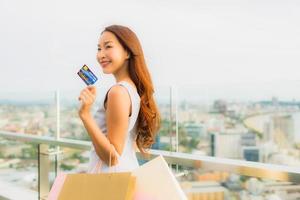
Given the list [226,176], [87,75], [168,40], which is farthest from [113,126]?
[168,40]

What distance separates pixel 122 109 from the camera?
122cm

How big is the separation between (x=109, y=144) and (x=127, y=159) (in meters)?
0.11

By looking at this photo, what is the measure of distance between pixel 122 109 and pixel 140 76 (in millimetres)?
166

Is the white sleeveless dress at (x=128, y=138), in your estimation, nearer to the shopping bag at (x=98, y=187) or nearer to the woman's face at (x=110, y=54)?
the woman's face at (x=110, y=54)

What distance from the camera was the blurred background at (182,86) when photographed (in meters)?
1.76

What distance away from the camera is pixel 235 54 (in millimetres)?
2541

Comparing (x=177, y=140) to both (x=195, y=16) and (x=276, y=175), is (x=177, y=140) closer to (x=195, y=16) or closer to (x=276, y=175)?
(x=276, y=175)

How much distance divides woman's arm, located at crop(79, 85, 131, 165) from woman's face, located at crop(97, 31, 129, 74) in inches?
3.4

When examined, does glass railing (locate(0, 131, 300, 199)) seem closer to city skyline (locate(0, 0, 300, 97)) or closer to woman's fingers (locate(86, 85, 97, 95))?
city skyline (locate(0, 0, 300, 97))

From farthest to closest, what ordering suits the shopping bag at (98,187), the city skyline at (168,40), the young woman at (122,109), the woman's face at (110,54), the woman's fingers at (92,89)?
the city skyline at (168,40) → the woman's face at (110,54) → the young woman at (122,109) → the woman's fingers at (92,89) → the shopping bag at (98,187)

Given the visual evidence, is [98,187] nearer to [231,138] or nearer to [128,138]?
[128,138]

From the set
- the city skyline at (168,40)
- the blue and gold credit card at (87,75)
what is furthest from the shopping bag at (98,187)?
the city skyline at (168,40)

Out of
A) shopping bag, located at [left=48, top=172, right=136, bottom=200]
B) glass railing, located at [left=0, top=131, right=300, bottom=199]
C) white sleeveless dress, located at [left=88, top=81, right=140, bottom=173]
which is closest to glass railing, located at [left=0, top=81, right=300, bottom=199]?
glass railing, located at [left=0, top=131, right=300, bottom=199]

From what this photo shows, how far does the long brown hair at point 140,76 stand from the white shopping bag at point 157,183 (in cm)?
54
